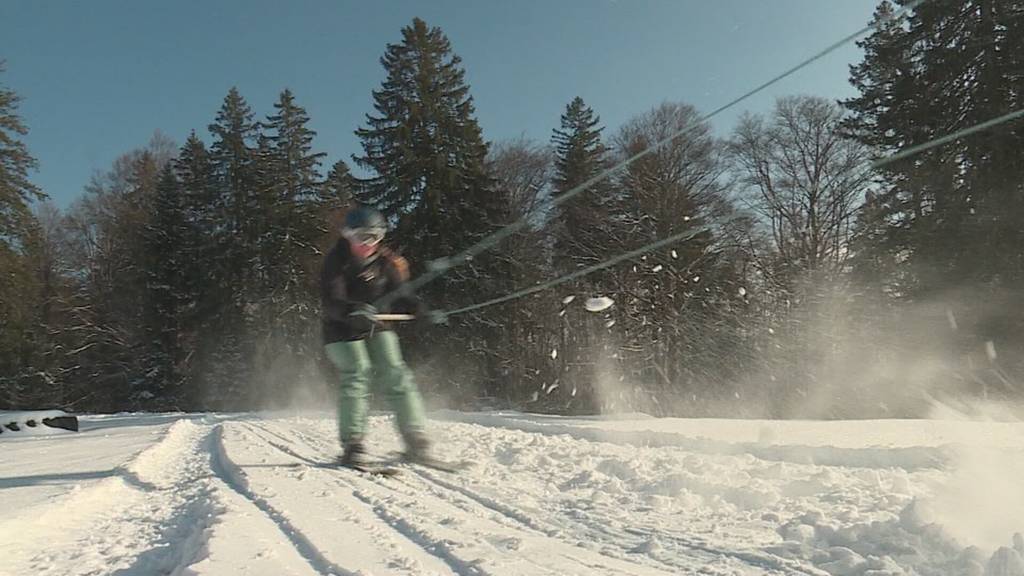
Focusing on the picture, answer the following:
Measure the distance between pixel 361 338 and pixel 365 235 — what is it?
78 centimetres

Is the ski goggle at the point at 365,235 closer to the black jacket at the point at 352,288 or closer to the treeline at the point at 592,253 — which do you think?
the black jacket at the point at 352,288

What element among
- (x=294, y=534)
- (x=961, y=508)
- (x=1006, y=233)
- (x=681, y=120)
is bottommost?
(x=961, y=508)

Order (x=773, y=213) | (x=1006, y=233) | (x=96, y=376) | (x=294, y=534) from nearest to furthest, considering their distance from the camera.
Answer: (x=294, y=534) → (x=1006, y=233) → (x=773, y=213) → (x=96, y=376)

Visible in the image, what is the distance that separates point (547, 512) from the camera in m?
3.67

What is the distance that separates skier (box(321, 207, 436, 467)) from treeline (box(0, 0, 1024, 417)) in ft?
12.0

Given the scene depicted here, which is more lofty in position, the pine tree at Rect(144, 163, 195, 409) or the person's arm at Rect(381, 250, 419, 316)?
the pine tree at Rect(144, 163, 195, 409)

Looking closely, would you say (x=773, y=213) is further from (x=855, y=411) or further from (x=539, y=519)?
(x=539, y=519)

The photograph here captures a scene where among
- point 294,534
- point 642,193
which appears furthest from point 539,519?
point 642,193

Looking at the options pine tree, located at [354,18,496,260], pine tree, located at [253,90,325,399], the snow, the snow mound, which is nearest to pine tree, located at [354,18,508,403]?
pine tree, located at [354,18,496,260]

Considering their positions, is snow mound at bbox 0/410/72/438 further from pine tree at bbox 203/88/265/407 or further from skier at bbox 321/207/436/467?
pine tree at bbox 203/88/265/407

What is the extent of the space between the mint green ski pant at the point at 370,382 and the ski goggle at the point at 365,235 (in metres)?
0.71

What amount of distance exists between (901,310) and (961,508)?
1576 centimetres

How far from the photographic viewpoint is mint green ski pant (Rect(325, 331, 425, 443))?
194 inches

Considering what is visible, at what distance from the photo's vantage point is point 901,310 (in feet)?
55.7
